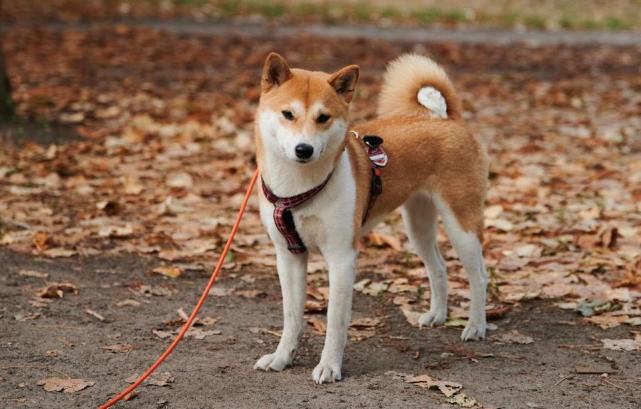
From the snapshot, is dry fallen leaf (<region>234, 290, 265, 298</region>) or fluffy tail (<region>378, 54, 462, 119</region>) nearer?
fluffy tail (<region>378, 54, 462, 119</region>)

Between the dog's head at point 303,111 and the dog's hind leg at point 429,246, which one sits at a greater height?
the dog's head at point 303,111

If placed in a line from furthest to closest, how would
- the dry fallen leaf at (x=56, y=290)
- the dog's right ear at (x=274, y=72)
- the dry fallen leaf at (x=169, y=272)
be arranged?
1. the dry fallen leaf at (x=169, y=272)
2. the dry fallen leaf at (x=56, y=290)
3. the dog's right ear at (x=274, y=72)

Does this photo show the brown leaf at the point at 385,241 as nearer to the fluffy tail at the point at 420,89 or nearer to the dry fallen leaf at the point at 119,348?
the fluffy tail at the point at 420,89

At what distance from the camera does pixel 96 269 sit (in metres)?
5.77

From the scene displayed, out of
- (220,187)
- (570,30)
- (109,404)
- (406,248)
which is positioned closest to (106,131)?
(220,187)

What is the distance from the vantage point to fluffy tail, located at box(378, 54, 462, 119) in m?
5.01

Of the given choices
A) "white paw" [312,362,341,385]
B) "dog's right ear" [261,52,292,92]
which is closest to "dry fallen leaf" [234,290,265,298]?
"white paw" [312,362,341,385]

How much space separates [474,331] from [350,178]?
1213 mm

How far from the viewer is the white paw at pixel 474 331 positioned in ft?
15.9

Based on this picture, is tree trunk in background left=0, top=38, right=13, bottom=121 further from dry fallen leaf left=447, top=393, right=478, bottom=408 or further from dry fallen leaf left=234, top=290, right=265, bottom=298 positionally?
dry fallen leaf left=447, top=393, right=478, bottom=408

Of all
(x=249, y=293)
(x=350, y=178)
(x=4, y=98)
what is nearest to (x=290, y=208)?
(x=350, y=178)

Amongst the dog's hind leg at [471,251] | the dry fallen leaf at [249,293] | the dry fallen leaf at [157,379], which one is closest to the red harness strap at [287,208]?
the dry fallen leaf at [157,379]

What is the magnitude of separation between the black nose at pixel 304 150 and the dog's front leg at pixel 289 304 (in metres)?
0.65

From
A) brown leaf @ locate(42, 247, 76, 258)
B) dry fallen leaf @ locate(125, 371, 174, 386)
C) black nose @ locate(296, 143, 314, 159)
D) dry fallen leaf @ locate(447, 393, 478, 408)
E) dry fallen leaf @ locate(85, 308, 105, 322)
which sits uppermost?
black nose @ locate(296, 143, 314, 159)
